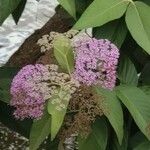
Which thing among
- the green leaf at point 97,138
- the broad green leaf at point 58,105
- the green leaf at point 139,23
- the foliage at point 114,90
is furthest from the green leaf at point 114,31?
the broad green leaf at point 58,105

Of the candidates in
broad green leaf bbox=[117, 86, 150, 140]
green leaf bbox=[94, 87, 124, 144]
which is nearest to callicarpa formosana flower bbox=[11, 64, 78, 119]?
green leaf bbox=[94, 87, 124, 144]

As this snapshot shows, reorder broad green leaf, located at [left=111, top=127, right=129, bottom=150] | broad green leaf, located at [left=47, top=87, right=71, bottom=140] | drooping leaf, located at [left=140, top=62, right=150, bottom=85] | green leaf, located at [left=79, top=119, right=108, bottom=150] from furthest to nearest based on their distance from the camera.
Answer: drooping leaf, located at [left=140, top=62, right=150, bottom=85] → broad green leaf, located at [left=111, top=127, right=129, bottom=150] → green leaf, located at [left=79, top=119, right=108, bottom=150] → broad green leaf, located at [left=47, top=87, right=71, bottom=140]

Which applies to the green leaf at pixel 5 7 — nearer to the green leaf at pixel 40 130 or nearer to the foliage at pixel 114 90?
the foliage at pixel 114 90

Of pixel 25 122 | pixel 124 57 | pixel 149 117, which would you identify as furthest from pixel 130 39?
pixel 25 122

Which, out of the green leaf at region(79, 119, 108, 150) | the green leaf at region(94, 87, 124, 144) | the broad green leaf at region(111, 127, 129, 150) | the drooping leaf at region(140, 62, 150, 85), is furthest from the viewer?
the drooping leaf at region(140, 62, 150, 85)

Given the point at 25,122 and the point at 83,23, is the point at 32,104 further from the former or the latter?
the point at 25,122

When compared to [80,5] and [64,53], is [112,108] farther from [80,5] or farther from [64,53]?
A: [80,5]

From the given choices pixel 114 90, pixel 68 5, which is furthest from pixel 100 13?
pixel 114 90

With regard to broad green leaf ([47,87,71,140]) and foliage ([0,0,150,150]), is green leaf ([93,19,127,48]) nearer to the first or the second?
foliage ([0,0,150,150])
